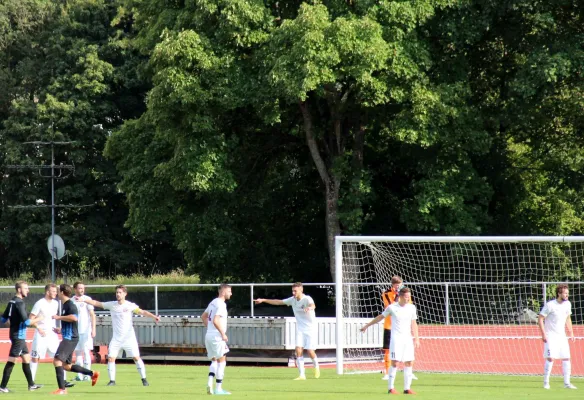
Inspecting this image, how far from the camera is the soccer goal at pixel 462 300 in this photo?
24.4 metres

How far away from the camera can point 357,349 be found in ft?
83.4

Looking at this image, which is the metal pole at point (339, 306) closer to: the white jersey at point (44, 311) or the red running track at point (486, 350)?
the red running track at point (486, 350)

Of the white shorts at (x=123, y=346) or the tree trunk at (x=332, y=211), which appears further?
the tree trunk at (x=332, y=211)

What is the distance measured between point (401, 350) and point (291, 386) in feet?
8.89

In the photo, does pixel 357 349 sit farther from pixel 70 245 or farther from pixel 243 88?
pixel 70 245

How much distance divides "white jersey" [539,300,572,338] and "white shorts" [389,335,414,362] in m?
2.91

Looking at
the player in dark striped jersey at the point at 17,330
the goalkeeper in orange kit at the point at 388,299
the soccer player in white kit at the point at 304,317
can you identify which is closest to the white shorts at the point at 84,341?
the player in dark striped jersey at the point at 17,330

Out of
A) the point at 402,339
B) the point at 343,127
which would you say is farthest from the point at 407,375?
the point at 343,127

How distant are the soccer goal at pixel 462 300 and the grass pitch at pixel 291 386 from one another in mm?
1639

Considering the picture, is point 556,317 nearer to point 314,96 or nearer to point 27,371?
point 27,371

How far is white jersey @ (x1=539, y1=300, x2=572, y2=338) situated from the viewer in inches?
713

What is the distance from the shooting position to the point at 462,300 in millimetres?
30578

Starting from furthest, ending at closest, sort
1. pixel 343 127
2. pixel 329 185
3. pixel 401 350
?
1. pixel 343 127
2. pixel 329 185
3. pixel 401 350

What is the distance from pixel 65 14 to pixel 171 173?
2442cm
